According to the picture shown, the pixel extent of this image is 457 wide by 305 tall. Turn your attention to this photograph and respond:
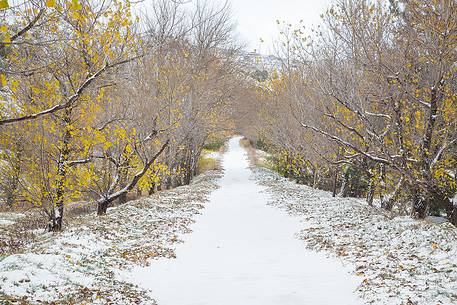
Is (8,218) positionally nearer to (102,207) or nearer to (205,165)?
(102,207)

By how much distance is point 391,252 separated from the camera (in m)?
8.34

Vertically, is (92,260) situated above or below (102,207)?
above

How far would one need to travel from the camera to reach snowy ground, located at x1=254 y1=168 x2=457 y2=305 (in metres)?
6.04

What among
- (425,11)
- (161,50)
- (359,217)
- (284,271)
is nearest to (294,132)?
(161,50)

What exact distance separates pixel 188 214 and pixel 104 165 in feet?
11.4

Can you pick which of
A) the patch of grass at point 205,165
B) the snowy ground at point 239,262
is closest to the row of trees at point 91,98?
the snowy ground at point 239,262

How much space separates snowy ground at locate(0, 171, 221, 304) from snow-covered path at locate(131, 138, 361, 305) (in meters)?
0.47

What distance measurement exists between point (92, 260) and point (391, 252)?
19.6ft

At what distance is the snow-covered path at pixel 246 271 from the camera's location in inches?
259

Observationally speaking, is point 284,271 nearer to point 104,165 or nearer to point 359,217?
point 359,217

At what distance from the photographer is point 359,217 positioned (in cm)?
1304

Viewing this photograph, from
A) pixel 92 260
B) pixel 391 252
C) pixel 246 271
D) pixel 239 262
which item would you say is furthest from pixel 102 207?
pixel 391 252

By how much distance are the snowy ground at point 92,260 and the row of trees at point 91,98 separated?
5.82 ft

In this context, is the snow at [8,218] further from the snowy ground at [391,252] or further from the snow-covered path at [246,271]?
the snowy ground at [391,252]
